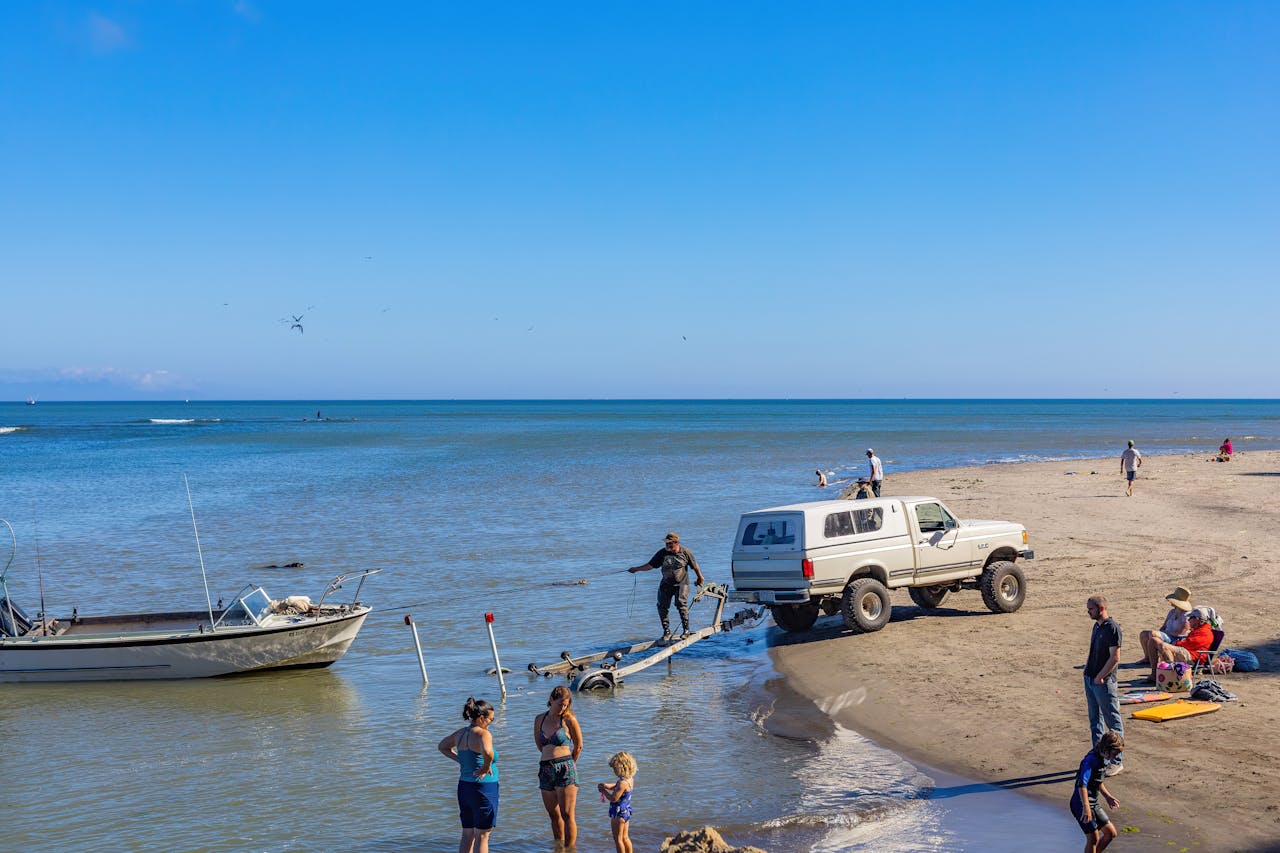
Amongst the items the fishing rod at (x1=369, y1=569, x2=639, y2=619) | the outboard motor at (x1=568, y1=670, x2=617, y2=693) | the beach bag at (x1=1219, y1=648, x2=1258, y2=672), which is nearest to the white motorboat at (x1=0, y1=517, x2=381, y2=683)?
the outboard motor at (x1=568, y1=670, x2=617, y2=693)

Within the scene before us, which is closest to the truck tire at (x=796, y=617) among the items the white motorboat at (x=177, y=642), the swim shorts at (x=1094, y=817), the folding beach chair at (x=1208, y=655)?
the folding beach chair at (x=1208, y=655)

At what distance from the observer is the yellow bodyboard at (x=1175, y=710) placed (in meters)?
11.5

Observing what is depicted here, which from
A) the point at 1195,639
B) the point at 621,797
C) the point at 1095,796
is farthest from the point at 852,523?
the point at 621,797

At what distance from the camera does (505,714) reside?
14.1 m

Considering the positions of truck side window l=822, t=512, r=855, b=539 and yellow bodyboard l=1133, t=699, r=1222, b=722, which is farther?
truck side window l=822, t=512, r=855, b=539

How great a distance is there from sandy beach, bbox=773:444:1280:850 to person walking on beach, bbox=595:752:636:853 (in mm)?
4204

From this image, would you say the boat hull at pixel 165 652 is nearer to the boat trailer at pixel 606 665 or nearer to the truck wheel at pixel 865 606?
the boat trailer at pixel 606 665

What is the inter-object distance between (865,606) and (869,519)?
140cm

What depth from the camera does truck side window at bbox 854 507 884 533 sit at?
16891 mm

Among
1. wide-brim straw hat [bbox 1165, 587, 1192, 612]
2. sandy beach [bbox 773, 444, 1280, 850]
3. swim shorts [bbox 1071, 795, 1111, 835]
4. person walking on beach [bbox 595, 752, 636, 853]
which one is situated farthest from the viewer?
wide-brim straw hat [bbox 1165, 587, 1192, 612]

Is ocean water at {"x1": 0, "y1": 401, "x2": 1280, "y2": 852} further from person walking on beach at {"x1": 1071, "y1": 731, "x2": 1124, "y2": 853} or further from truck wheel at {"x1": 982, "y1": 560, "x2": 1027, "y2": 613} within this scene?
truck wheel at {"x1": 982, "y1": 560, "x2": 1027, "y2": 613}

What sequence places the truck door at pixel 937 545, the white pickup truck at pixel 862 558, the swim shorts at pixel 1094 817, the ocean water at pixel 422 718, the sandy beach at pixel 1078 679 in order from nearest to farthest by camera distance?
the swim shorts at pixel 1094 817, the sandy beach at pixel 1078 679, the ocean water at pixel 422 718, the white pickup truck at pixel 862 558, the truck door at pixel 937 545

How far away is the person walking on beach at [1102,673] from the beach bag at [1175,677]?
114 inches

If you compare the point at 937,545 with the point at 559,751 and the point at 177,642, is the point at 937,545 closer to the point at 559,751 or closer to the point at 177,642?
the point at 559,751
